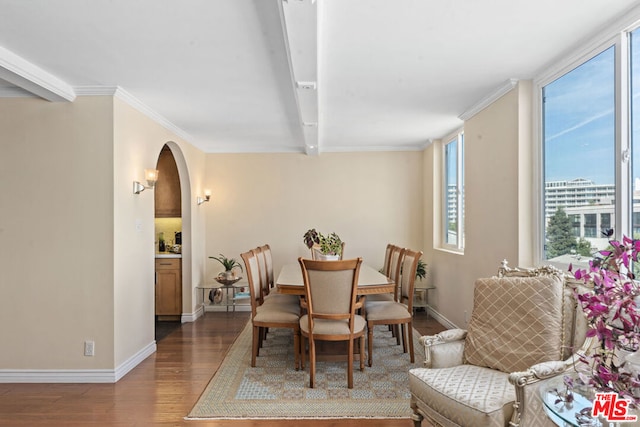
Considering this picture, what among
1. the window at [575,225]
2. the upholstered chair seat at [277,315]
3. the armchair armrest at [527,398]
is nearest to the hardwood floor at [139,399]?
the upholstered chair seat at [277,315]

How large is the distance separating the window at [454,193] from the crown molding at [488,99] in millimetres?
806

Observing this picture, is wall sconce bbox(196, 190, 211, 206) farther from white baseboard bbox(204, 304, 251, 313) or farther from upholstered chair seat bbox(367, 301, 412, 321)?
upholstered chair seat bbox(367, 301, 412, 321)

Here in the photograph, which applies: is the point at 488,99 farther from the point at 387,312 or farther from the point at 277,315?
the point at 277,315

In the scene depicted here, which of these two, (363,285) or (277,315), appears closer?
(363,285)

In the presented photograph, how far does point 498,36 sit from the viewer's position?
2.54 m

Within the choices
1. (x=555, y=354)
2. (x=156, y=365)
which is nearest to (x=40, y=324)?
(x=156, y=365)

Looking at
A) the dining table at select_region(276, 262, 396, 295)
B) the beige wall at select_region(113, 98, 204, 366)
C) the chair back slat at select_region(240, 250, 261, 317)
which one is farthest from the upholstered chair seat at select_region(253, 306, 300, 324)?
the beige wall at select_region(113, 98, 204, 366)

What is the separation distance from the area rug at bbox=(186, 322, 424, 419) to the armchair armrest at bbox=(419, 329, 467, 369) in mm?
565

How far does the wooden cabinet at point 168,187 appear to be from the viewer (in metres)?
5.71

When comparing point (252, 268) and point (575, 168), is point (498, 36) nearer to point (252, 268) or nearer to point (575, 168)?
point (575, 168)

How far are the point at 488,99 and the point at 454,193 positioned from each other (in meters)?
1.80

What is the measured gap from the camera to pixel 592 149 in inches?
103

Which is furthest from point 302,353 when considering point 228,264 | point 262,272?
point 228,264

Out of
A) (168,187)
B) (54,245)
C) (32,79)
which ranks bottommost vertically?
(54,245)
